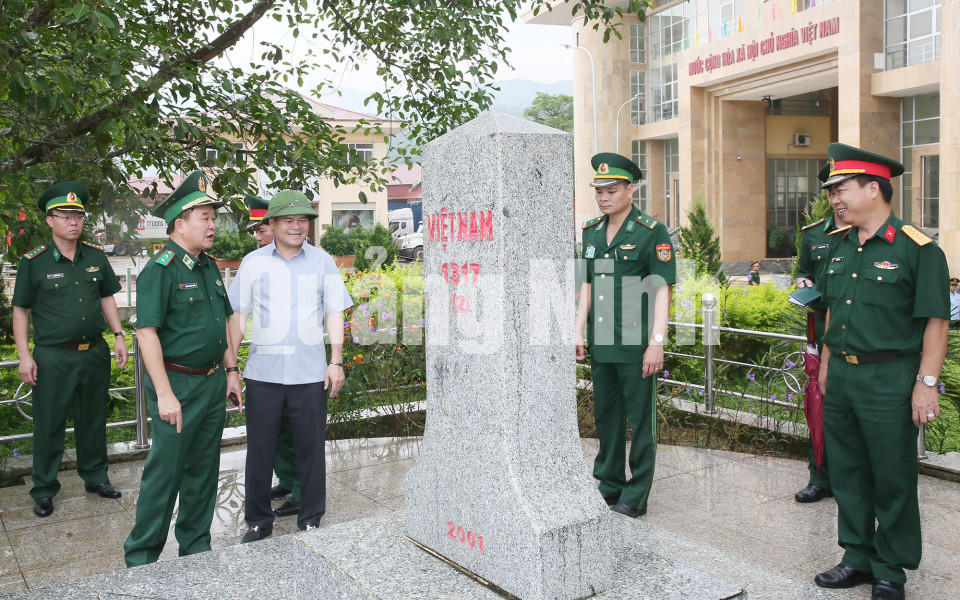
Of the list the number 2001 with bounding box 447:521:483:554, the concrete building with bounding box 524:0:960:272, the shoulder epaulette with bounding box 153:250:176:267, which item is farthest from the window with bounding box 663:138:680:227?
the number 2001 with bounding box 447:521:483:554

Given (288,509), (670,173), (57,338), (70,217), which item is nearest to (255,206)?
(70,217)

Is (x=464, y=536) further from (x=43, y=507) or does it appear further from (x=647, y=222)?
(x=43, y=507)

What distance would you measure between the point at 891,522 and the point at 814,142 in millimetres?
32803

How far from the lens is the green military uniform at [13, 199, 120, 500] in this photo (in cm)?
540

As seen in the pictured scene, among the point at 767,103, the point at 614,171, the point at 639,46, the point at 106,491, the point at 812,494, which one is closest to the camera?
the point at 614,171

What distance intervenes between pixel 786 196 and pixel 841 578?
104 feet

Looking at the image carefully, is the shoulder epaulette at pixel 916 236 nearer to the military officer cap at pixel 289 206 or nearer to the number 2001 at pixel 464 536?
the number 2001 at pixel 464 536

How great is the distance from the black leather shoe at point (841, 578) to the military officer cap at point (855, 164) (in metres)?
1.86

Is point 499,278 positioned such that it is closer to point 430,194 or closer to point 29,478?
point 430,194

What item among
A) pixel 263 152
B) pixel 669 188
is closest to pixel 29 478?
pixel 263 152

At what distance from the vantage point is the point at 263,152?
6562 millimetres

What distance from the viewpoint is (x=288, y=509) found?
536cm

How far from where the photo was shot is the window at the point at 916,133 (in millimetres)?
23375

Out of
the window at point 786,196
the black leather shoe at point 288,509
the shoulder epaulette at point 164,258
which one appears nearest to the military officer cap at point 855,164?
the shoulder epaulette at point 164,258
